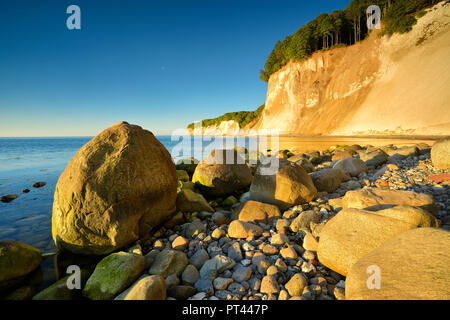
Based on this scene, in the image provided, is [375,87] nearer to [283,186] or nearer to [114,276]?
[283,186]

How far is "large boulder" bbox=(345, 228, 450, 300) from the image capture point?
1639 millimetres

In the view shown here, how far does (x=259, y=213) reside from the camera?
3932 mm

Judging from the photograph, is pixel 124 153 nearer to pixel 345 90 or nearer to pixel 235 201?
pixel 235 201

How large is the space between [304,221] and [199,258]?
6.10 ft

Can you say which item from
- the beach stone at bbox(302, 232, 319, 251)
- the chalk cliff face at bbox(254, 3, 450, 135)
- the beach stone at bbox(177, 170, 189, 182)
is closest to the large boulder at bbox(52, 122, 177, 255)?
the beach stone at bbox(302, 232, 319, 251)

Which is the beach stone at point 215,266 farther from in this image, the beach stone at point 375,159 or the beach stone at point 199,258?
the beach stone at point 375,159

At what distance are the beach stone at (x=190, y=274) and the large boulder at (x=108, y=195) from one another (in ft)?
4.39

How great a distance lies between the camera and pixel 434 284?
162 centimetres

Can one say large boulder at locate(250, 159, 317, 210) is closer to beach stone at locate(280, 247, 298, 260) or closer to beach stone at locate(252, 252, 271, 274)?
beach stone at locate(280, 247, 298, 260)

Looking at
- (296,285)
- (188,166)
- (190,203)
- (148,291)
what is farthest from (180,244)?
(188,166)

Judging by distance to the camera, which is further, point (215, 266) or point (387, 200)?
point (387, 200)

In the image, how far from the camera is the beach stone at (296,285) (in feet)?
6.93
